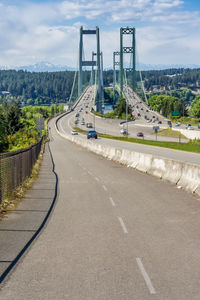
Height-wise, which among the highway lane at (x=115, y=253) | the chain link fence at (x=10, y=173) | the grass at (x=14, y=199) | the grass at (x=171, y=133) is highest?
the chain link fence at (x=10, y=173)

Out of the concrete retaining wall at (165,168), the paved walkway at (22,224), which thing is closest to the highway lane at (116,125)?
the concrete retaining wall at (165,168)

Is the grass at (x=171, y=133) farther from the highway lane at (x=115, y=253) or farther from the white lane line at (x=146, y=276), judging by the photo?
the white lane line at (x=146, y=276)

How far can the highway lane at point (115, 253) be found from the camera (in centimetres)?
660

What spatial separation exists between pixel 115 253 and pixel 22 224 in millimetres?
3827

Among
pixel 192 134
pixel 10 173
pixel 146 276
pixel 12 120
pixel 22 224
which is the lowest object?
pixel 192 134

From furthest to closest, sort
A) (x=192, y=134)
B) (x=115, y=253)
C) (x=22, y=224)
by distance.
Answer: (x=192, y=134) → (x=22, y=224) → (x=115, y=253)

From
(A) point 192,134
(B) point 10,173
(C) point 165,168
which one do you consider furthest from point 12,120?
(B) point 10,173

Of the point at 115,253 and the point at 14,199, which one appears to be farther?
the point at 14,199

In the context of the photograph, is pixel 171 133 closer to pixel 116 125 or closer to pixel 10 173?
pixel 116 125

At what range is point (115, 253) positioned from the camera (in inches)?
344

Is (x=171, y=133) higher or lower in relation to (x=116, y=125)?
lower

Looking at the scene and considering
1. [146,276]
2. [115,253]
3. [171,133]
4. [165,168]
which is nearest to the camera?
[146,276]

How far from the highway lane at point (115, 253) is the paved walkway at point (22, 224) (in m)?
0.24

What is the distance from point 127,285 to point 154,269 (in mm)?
992
